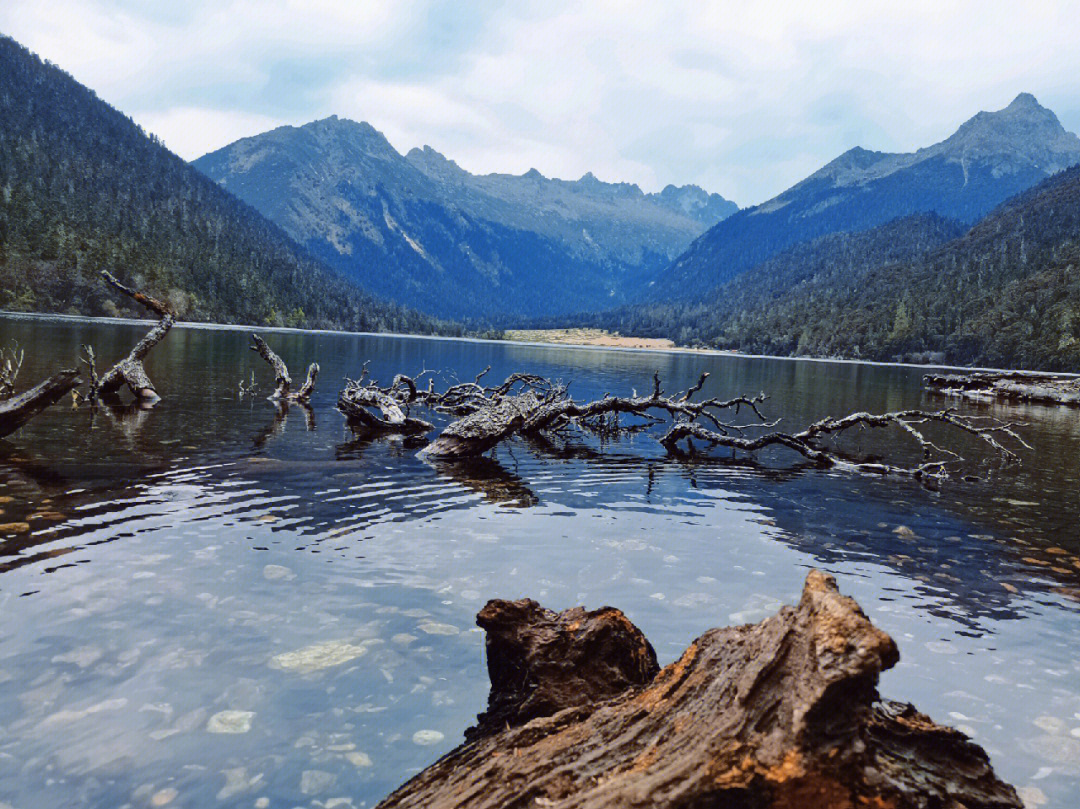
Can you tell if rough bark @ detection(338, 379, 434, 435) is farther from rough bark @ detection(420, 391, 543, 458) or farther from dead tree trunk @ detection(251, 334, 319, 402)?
dead tree trunk @ detection(251, 334, 319, 402)

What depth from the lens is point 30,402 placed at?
57.3 ft

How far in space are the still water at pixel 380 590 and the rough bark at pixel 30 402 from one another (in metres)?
0.64

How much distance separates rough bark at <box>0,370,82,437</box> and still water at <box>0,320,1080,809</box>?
64cm

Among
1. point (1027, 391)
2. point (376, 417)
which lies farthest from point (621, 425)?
point (1027, 391)

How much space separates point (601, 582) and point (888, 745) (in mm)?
6417

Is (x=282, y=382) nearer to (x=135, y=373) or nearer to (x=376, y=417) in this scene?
(x=135, y=373)

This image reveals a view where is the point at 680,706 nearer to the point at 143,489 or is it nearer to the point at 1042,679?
the point at 1042,679

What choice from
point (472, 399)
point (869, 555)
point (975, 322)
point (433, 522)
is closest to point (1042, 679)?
point (869, 555)

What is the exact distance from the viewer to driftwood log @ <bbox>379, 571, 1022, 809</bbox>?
3.16m

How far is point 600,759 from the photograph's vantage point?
382 cm

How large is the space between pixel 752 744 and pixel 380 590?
23.0 feet

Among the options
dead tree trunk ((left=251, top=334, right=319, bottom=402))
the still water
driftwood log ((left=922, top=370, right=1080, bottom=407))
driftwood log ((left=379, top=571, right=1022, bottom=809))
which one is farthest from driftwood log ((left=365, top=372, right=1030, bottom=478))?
driftwood log ((left=922, top=370, right=1080, bottom=407))

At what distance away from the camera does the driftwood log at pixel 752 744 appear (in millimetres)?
3156

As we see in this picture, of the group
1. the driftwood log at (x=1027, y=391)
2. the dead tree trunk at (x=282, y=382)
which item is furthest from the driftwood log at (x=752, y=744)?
the driftwood log at (x=1027, y=391)
